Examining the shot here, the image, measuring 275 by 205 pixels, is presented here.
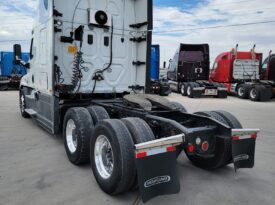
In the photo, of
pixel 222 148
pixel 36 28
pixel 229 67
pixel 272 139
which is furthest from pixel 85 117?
pixel 229 67

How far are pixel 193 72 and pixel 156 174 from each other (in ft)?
53.1

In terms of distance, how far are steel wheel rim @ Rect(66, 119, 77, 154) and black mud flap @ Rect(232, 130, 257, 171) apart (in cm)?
251

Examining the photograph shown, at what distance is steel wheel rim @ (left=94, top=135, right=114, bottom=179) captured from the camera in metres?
3.33

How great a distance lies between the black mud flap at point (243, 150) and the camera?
322 centimetres

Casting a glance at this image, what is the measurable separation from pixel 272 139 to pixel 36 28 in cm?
609

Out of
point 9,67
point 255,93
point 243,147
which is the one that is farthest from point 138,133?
point 9,67

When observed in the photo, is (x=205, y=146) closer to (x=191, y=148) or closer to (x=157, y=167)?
(x=191, y=148)

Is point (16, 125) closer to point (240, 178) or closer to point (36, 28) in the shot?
point (36, 28)

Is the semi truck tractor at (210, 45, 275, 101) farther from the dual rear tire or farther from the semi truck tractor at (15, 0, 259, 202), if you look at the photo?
the dual rear tire

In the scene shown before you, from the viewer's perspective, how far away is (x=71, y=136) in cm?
445

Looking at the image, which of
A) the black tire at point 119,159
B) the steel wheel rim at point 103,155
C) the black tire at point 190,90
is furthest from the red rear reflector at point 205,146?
the black tire at point 190,90

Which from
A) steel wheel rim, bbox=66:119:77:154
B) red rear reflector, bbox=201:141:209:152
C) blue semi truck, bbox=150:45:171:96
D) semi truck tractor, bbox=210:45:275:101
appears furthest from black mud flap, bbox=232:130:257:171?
semi truck tractor, bbox=210:45:275:101

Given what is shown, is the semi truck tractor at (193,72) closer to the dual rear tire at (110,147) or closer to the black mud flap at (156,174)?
the dual rear tire at (110,147)

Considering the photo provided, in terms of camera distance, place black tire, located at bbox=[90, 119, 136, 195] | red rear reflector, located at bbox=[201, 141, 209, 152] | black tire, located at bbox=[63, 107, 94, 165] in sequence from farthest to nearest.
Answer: black tire, located at bbox=[63, 107, 94, 165] → red rear reflector, located at bbox=[201, 141, 209, 152] → black tire, located at bbox=[90, 119, 136, 195]
